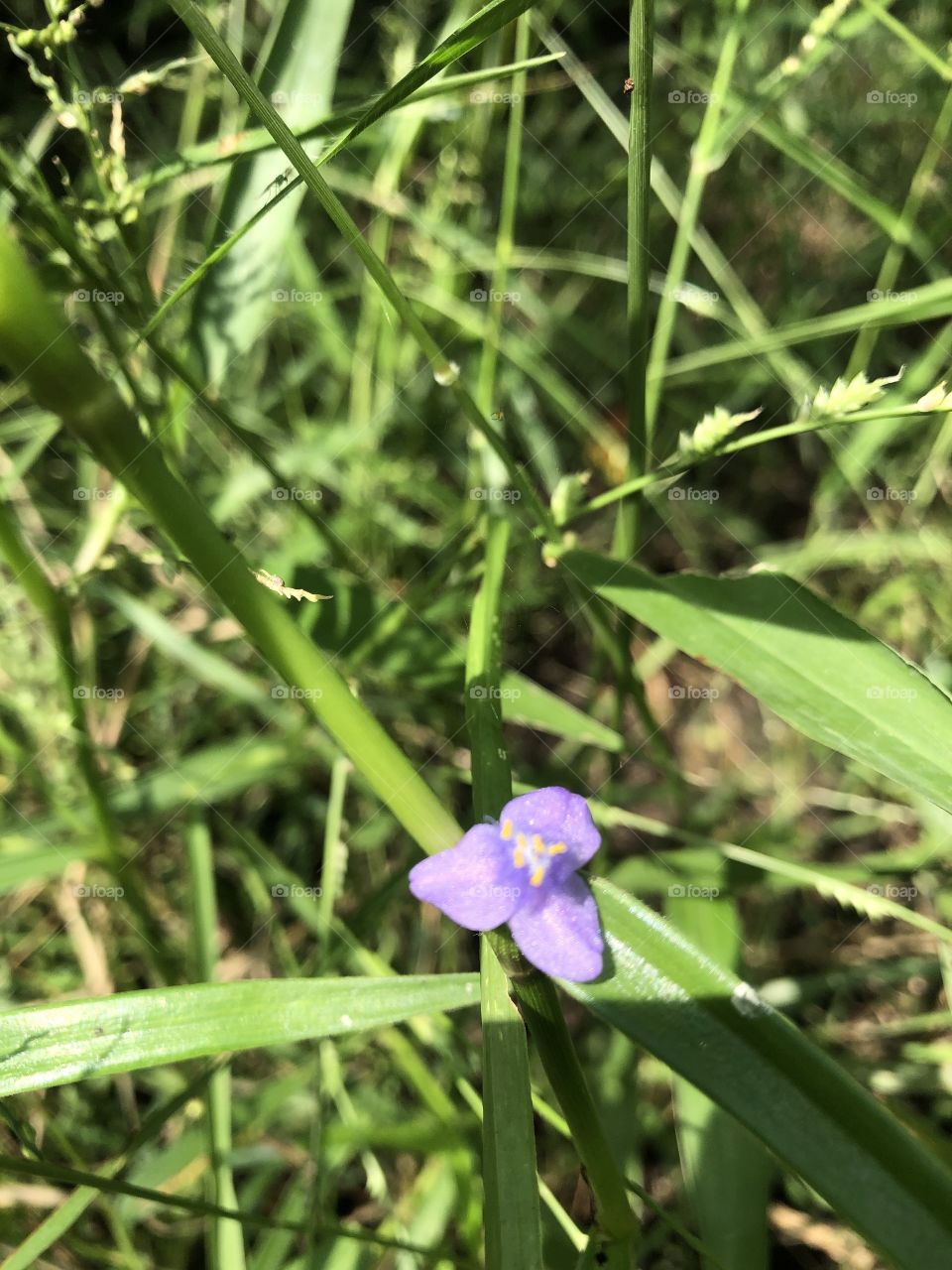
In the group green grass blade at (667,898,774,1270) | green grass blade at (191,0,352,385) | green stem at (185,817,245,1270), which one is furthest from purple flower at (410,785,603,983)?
green grass blade at (191,0,352,385)

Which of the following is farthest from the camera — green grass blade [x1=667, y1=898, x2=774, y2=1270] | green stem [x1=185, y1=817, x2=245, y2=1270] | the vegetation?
green stem [x1=185, y1=817, x2=245, y2=1270]

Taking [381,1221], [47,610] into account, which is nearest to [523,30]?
[47,610]

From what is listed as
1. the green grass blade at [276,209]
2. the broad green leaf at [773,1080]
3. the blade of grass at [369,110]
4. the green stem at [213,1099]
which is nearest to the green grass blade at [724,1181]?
the broad green leaf at [773,1080]

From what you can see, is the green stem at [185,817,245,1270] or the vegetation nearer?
the vegetation

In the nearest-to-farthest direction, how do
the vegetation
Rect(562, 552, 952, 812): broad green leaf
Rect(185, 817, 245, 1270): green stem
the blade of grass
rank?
the blade of grass, the vegetation, Rect(562, 552, 952, 812): broad green leaf, Rect(185, 817, 245, 1270): green stem

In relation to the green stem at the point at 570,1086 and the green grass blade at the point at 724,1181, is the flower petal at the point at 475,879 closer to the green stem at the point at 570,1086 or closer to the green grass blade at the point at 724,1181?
the green stem at the point at 570,1086

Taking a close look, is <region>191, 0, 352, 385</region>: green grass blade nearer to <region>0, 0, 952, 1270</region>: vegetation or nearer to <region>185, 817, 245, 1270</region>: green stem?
<region>0, 0, 952, 1270</region>: vegetation

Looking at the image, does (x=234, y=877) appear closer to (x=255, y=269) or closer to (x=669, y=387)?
(x=255, y=269)

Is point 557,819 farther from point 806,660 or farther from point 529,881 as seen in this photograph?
point 806,660
